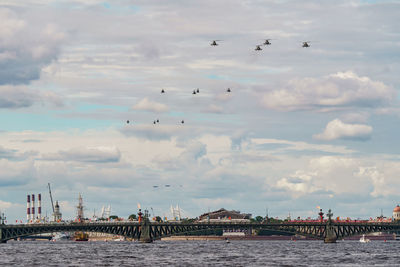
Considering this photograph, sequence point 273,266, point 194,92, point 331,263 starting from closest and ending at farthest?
point 273,266, point 331,263, point 194,92

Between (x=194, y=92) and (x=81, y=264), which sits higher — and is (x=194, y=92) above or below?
above

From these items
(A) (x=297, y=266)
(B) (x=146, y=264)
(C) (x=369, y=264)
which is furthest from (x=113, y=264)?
(C) (x=369, y=264)

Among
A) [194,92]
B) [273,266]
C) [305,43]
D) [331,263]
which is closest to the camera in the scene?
[305,43]

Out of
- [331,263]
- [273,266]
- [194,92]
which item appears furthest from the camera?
[194,92]

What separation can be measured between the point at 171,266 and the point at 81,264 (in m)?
20.2

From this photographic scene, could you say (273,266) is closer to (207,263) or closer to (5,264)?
(207,263)

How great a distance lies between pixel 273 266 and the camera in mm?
141500

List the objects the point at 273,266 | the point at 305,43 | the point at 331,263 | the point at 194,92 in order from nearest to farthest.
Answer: the point at 305,43
the point at 273,266
the point at 331,263
the point at 194,92

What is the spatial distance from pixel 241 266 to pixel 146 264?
19.1m

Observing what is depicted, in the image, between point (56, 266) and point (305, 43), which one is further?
point (56, 266)

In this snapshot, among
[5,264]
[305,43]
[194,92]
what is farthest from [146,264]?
[305,43]

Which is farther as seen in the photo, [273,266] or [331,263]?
[331,263]

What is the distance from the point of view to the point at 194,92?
16562 centimetres

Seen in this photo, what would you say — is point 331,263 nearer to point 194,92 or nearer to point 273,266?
point 273,266
